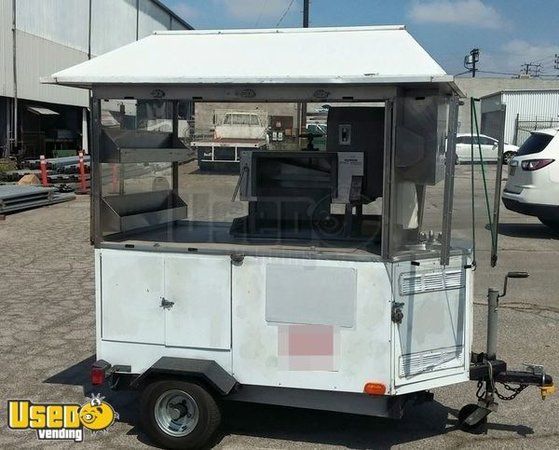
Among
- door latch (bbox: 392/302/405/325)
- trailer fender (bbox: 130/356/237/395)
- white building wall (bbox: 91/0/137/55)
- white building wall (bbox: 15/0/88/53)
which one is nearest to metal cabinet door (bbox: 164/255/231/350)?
trailer fender (bbox: 130/356/237/395)

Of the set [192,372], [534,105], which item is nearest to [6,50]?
[192,372]

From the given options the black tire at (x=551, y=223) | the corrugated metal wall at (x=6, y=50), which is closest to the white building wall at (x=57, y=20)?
the corrugated metal wall at (x=6, y=50)

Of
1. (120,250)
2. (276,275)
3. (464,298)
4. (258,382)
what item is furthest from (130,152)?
(464,298)

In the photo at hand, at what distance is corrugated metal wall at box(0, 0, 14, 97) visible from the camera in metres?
25.6

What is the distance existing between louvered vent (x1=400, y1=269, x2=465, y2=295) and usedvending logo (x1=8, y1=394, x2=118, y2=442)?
214cm

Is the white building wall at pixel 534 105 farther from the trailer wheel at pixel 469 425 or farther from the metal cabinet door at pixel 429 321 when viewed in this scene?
the metal cabinet door at pixel 429 321

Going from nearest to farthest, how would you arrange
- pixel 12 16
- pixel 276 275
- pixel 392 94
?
pixel 392 94, pixel 276 275, pixel 12 16

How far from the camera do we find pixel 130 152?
416cm

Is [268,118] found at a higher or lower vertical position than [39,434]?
higher

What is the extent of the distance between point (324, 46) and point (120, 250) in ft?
5.75

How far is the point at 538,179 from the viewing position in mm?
10844

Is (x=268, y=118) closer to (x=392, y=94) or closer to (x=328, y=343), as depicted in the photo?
(x=392, y=94)

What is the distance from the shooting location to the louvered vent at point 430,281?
367cm

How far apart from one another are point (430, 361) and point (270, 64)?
1.97 m
